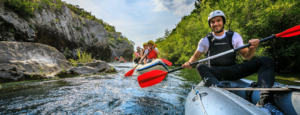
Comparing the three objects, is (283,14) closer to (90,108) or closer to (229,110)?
(229,110)

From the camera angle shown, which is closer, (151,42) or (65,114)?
(65,114)

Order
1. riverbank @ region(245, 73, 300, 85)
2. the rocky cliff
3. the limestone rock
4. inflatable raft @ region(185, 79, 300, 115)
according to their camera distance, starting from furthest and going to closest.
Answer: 1. the rocky cliff
2. riverbank @ region(245, 73, 300, 85)
3. the limestone rock
4. inflatable raft @ region(185, 79, 300, 115)

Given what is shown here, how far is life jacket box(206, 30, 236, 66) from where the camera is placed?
2.08 metres

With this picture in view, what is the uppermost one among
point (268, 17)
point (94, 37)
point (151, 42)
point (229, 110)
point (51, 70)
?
point (94, 37)

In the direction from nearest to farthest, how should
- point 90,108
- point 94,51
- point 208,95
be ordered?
point 208,95, point 90,108, point 94,51

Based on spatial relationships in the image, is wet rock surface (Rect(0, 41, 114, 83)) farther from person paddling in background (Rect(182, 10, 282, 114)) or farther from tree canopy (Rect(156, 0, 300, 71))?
tree canopy (Rect(156, 0, 300, 71))

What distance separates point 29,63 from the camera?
4668 mm

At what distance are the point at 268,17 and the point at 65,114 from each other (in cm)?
1094

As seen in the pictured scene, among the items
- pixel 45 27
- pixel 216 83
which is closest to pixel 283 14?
pixel 216 83

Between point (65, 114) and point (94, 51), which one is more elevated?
point (94, 51)

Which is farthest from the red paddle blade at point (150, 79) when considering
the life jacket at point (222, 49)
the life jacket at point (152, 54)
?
the life jacket at point (152, 54)

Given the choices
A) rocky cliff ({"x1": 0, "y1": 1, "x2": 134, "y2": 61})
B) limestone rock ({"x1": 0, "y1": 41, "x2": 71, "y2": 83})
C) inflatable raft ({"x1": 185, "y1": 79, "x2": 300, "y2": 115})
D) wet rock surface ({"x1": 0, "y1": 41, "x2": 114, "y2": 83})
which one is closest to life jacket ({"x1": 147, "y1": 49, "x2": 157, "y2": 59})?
wet rock surface ({"x1": 0, "y1": 41, "x2": 114, "y2": 83})

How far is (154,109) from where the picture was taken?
7.55 ft

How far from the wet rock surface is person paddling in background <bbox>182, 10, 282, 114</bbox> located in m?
5.38
